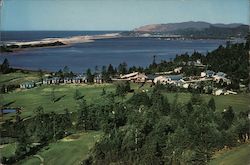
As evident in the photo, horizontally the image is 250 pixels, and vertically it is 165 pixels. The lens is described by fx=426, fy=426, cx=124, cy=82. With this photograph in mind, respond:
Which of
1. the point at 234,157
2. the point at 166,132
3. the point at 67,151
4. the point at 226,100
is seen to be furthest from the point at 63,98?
the point at 234,157

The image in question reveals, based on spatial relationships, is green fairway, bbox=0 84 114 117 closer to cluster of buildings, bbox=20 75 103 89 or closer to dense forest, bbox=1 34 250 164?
dense forest, bbox=1 34 250 164

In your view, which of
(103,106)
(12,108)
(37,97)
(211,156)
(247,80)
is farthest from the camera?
(247,80)

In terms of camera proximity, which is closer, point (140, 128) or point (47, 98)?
point (140, 128)

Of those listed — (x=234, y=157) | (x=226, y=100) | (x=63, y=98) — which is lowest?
(x=234, y=157)

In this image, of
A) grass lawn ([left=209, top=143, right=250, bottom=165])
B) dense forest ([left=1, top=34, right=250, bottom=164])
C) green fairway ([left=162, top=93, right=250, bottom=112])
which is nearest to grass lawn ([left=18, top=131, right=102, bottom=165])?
dense forest ([left=1, top=34, right=250, bottom=164])

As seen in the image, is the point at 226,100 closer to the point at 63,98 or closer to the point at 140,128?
the point at 140,128

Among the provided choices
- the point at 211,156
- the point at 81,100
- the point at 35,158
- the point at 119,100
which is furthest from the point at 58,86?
the point at 211,156

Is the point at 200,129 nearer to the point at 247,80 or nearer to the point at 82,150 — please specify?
the point at 82,150
